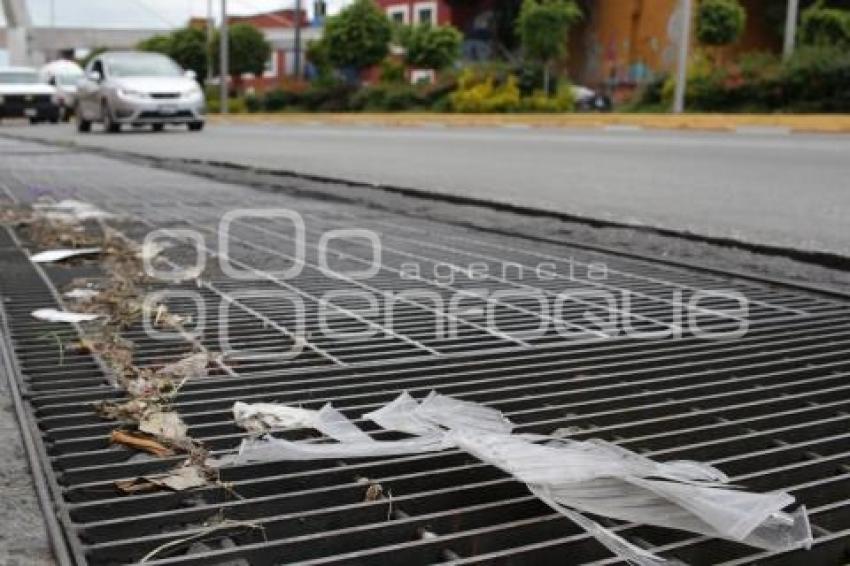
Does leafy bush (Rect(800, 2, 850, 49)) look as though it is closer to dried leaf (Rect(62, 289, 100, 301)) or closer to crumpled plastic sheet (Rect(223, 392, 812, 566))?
dried leaf (Rect(62, 289, 100, 301))

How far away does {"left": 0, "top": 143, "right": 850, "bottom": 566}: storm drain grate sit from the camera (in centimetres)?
162

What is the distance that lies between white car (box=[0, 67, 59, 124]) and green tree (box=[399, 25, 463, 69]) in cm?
1368

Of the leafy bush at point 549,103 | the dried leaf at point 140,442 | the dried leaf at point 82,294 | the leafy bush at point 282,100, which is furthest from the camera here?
the leafy bush at point 282,100

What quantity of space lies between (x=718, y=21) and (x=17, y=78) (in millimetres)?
20642

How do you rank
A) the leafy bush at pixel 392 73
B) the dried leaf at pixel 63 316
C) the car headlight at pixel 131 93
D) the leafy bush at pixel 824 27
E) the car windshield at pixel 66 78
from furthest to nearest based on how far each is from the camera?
the leafy bush at pixel 392 73 → the car windshield at pixel 66 78 → the leafy bush at pixel 824 27 → the car headlight at pixel 131 93 → the dried leaf at pixel 63 316

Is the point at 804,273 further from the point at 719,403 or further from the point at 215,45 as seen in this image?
the point at 215,45

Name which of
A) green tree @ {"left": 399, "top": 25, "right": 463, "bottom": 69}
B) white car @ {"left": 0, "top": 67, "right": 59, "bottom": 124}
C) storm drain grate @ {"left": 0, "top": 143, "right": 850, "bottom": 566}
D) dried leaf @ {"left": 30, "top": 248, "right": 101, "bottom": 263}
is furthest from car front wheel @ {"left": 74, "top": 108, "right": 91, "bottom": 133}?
green tree @ {"left": 399, "top": 25, "right": 463, "bottom": 69}

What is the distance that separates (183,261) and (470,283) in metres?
1.24

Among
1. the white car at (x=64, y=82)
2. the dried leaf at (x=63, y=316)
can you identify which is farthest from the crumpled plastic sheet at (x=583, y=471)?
the white car at (x=64, y=82)

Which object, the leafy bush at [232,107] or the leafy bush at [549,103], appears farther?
the leafy bush at [232,107]

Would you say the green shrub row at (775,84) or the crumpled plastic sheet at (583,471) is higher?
the green shrub row at (775,84)

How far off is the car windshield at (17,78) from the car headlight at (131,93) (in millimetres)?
10933

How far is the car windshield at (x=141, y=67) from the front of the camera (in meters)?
18.7

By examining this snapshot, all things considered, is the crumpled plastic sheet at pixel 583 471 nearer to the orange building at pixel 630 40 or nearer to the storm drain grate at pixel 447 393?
the storm drain grate at pixel 447 393
